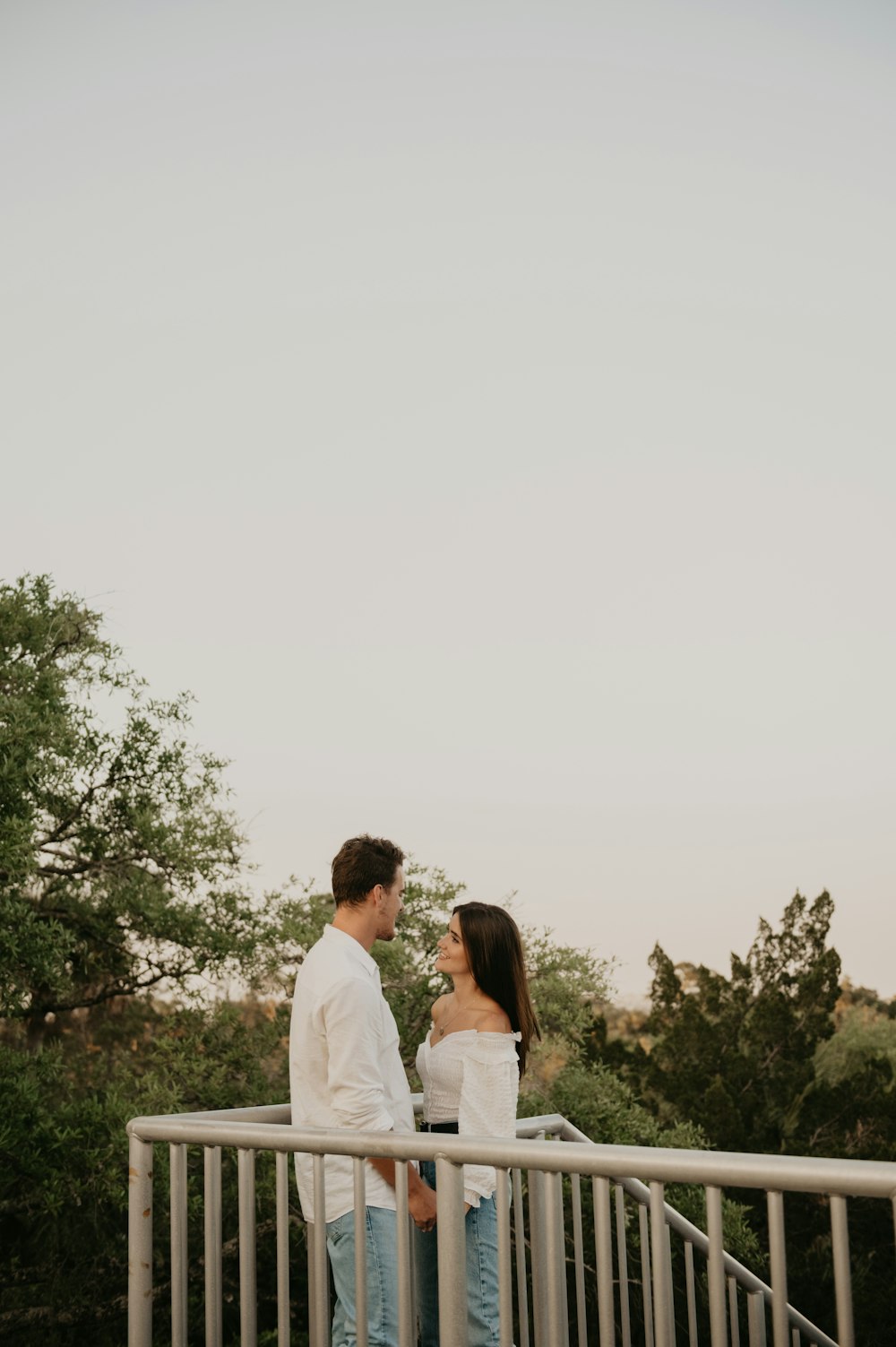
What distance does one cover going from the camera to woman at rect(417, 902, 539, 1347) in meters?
2.76

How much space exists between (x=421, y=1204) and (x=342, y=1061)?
33cm

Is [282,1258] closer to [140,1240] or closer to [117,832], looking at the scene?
[140,1240]

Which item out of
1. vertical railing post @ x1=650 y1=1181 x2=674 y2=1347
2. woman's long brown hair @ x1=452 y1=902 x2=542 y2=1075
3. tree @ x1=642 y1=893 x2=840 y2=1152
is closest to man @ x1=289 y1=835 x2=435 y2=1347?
woman's long brown hair @ x1=452 y1=902 x2=542 y2=1075

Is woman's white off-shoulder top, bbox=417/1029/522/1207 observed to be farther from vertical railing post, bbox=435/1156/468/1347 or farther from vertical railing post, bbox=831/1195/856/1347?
vertical railing post, bbox=831/1195/856/1347

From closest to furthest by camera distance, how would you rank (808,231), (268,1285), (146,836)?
(146,836) < (268,1285) < (808,231)

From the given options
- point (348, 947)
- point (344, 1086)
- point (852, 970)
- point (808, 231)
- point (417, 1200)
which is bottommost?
point (852, 970)

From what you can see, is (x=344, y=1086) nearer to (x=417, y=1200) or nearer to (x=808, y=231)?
(x=417, y=1200)

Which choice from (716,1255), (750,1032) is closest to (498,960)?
(716,1255)

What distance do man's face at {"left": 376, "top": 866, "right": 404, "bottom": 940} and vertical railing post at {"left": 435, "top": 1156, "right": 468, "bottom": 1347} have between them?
69 centimetres

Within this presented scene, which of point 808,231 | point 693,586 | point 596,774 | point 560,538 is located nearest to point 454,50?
point 808,231

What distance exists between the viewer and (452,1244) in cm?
219

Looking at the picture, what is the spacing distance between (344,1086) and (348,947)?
303mm

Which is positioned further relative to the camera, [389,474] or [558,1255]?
[389,474]

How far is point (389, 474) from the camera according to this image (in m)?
13.6
